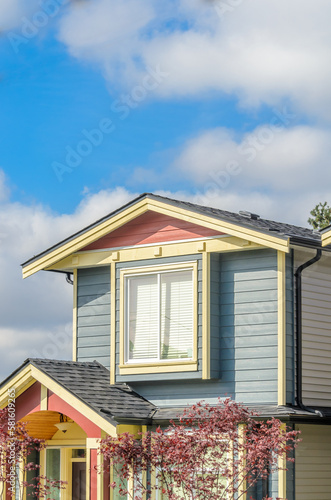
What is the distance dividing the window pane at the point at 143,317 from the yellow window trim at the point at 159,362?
150 mm

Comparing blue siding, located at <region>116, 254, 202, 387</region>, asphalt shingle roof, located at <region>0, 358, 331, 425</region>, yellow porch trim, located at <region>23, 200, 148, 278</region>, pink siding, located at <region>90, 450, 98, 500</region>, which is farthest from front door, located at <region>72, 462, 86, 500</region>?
yellow porch trim, located at <region>23, 200, 148, 278</region>

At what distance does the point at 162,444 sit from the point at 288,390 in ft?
10.7

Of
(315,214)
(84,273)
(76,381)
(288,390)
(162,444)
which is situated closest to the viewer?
(162,444)

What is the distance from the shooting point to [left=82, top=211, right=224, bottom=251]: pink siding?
18.7m

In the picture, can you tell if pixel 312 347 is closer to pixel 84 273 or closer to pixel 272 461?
pixel 272 461

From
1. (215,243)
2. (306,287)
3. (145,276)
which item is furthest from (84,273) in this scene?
(306,287)

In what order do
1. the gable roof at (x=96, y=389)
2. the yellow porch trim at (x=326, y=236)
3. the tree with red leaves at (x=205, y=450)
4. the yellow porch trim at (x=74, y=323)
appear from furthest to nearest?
the yellow porch trim at (x=74, y=323)
the gable roof at (x=96, y=389)
the yellow porch trim at (x=326, y=236)
the tree with red leaves at (x=205, y=450)

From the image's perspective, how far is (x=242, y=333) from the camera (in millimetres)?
17938

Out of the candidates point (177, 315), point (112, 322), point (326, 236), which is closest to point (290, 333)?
point (326, 236)

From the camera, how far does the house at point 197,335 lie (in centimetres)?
1744

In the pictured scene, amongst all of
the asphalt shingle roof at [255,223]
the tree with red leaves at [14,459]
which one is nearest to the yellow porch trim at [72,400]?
the tree with red leaves at [14,459]

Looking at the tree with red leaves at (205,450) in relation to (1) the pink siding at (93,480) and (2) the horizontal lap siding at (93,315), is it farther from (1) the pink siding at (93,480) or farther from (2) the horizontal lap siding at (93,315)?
(2) the horizontal lap siding at (93,315)

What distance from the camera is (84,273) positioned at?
68.1 feet

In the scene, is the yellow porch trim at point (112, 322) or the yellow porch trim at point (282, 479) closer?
the yellow porch trim at point (282, 479)
